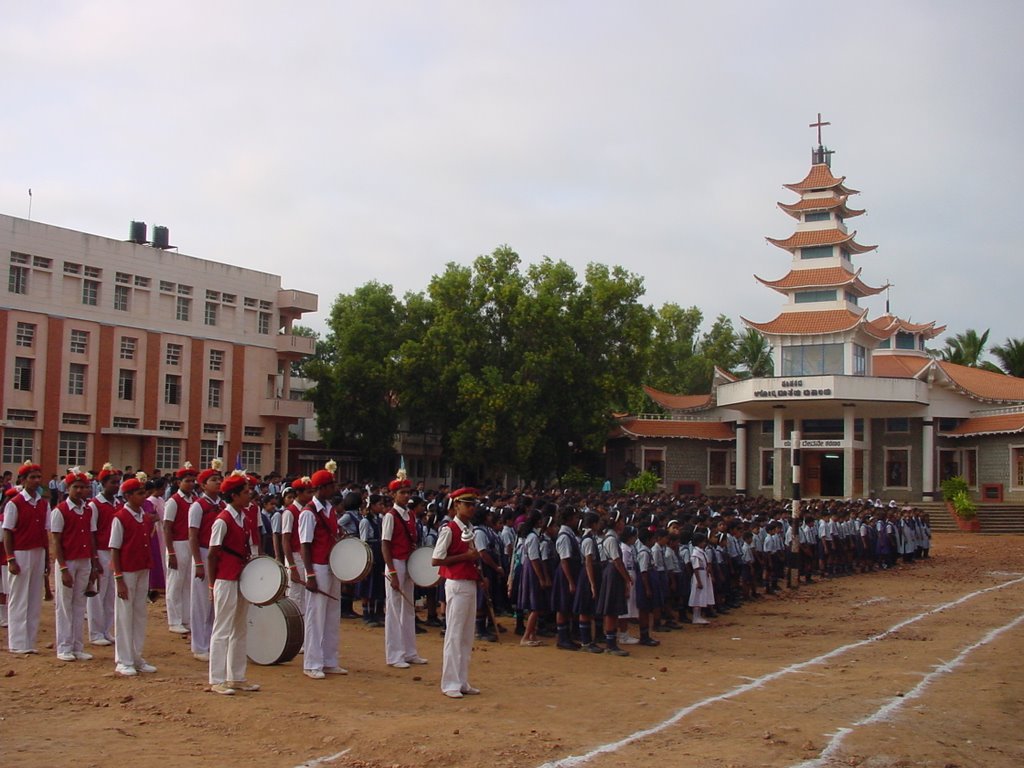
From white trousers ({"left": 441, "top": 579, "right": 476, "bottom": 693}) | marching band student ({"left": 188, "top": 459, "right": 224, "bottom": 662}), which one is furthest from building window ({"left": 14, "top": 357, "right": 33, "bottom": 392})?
white trousers ({"left": 441, "top": 579, "right": 476, "bottom": 693})

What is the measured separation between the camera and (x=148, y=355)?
40.6m

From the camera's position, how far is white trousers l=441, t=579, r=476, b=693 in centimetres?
881

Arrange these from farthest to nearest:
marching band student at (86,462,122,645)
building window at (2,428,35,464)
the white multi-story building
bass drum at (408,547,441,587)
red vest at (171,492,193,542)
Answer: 1. the white multi-story building
2. building window at (2,428,35,464)
3. red vest at (171,492,193,542)
4. marching band student at (86,462,122,645)
5. bass drum at (408,547,441,587)

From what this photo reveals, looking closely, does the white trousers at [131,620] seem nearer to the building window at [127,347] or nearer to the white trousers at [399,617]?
the white trousers at [399,617]

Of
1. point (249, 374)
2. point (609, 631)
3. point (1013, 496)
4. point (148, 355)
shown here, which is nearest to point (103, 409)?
point (148, 355)

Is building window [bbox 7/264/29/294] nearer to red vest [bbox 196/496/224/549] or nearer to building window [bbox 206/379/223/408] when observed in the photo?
building window [bbox 206/379/223/408]

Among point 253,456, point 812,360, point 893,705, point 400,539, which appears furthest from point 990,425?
point 400,539

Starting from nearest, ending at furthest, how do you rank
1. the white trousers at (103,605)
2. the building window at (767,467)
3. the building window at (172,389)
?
the white trousers at (103,605), the building window at (172,389), the building window at (767,467)

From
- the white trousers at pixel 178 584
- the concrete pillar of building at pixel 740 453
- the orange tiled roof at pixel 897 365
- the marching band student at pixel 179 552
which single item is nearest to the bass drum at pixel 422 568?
the marching band student at pixel 179 552

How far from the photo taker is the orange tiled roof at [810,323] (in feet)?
139

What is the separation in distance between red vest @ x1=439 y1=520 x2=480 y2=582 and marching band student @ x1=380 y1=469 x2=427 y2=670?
95 centimetres

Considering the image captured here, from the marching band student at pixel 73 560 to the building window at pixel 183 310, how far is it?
1318 inches

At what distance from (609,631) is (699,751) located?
4645mm

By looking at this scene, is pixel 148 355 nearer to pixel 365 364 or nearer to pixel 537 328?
pixel 365 364
